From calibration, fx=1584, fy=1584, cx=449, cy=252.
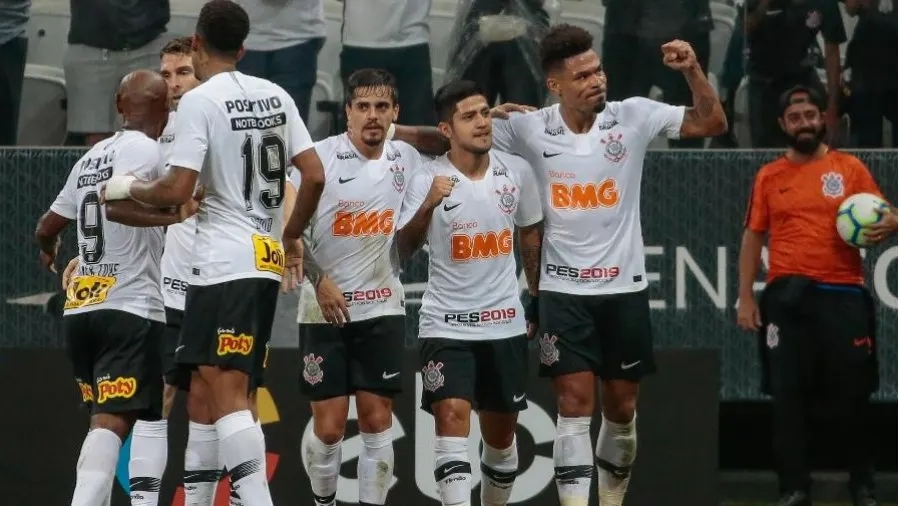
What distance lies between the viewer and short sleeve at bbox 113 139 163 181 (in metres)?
6.26

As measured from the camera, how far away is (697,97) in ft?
22.8

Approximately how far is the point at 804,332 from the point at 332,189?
9.00ft

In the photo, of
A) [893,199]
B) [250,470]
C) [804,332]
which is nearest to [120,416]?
[250,470]

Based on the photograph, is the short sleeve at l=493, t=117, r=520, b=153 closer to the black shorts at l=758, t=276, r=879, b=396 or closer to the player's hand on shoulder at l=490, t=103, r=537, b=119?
the player's hand on shoulder at l=490, t=103, r=537, b=119

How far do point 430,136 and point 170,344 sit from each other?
1.50 m

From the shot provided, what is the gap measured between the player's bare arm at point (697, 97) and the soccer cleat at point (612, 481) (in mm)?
1556

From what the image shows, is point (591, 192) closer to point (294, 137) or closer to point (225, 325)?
point (294, 137)

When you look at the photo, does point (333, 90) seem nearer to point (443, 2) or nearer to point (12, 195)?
point (443, 2)

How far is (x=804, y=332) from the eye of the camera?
27.1ft

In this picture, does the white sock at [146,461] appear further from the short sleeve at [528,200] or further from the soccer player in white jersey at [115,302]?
the short sleeve at [528,200]

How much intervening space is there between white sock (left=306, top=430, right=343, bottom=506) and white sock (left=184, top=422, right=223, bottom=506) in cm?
61

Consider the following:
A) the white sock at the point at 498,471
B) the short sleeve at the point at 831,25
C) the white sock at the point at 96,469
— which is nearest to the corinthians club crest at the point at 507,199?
the white sock at the point at 498,471

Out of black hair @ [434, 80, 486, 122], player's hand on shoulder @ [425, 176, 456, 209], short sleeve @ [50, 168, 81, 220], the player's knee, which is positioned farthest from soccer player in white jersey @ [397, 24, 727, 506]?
the player's knee

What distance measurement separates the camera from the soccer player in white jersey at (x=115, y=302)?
20.7 ft
